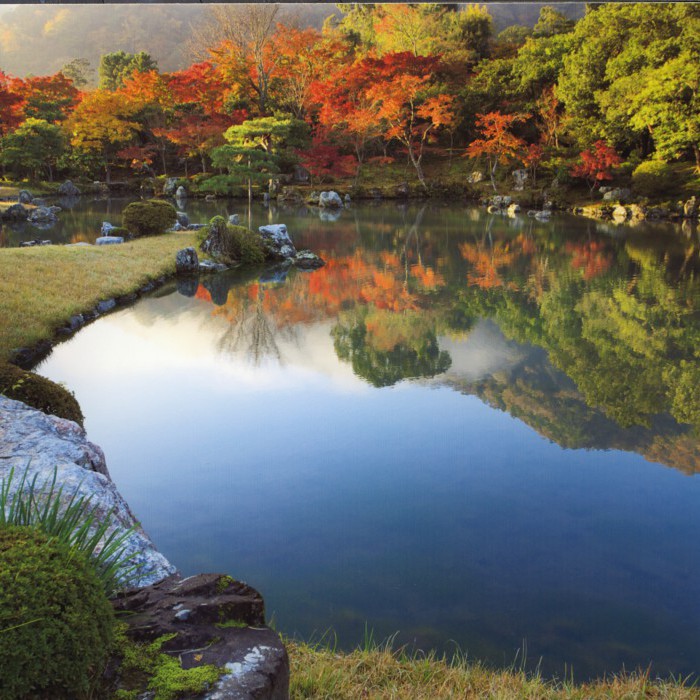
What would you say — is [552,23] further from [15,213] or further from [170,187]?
[15,213]

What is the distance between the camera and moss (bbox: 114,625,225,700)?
1.46 m

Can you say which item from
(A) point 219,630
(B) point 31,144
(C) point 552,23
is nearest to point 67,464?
(A) point 219,630

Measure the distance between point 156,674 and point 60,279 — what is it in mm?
8843

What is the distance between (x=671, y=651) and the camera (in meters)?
2.72

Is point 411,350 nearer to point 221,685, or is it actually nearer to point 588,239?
point 221,685

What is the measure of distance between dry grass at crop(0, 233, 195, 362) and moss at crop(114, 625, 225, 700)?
5372mm

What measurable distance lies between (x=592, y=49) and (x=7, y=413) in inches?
959

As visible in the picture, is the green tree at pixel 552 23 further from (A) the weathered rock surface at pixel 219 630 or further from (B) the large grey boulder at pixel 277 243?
(A) the weathered rock surface at pixel 219 630

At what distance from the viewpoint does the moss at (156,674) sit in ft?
4.79

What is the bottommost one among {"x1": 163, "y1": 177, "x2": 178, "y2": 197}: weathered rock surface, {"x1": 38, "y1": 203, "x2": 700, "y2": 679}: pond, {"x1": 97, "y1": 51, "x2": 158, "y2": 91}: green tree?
{"x1": 38, "y1": 203, "x2": 700, "y2": 679}: pond

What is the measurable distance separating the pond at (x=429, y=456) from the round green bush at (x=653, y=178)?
12783 millimetres

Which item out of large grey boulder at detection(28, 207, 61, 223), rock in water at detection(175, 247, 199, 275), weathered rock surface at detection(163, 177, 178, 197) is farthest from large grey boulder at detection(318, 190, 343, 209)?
rock in water at detection(175, 247, 199, 275)

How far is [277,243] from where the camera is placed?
13.6 meters

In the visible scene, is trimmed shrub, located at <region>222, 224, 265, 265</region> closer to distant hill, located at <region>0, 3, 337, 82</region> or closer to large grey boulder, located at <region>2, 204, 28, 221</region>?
large grey boulder, located at <region>2, 204, 28, 221</region>
